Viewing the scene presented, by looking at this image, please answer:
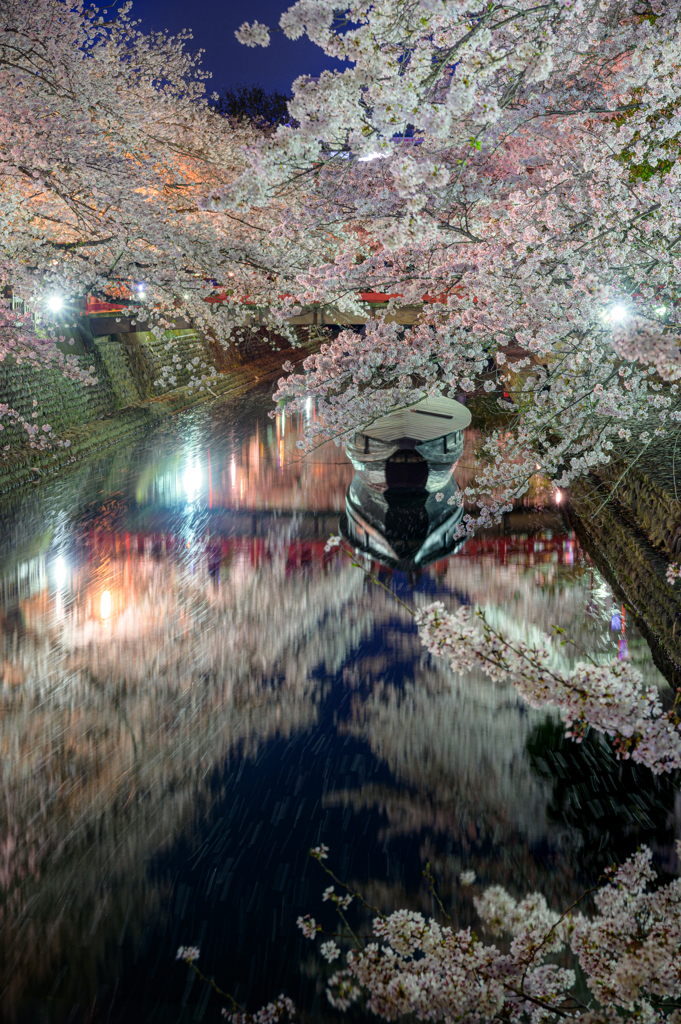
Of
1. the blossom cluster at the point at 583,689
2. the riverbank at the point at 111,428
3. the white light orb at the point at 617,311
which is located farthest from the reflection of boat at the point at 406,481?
the blossom cluster at the point at 583,689

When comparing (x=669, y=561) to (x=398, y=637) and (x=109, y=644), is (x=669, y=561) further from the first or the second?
(x=109, y=644)

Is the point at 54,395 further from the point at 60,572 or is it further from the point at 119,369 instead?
the point at 60,572

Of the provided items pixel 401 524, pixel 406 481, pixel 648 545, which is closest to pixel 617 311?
pixel 648 545

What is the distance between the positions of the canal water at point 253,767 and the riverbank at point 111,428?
3.00m

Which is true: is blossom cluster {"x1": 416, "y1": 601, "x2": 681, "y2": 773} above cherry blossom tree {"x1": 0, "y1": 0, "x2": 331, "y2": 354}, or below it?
below

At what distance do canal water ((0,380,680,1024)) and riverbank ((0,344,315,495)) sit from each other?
3000 millimetres

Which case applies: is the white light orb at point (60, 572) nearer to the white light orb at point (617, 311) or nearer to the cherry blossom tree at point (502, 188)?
the cherry blossom tree at point (502, 188)

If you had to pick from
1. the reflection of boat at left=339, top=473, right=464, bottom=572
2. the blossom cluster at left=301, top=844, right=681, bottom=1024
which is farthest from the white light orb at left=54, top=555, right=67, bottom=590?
the blossom cluster at left=301, top=844, right=681, bottom=1024

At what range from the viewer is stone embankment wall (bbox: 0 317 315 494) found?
1609 cm

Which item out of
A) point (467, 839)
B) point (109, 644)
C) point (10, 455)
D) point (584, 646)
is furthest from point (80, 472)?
point (467, 839)

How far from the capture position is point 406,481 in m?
16.2

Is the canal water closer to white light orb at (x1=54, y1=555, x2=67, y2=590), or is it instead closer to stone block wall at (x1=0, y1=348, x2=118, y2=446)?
white light orb at (x1=54, y1=555, x2=67, y2=590)

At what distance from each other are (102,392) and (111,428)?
1590mm

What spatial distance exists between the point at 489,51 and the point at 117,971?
250 inches
